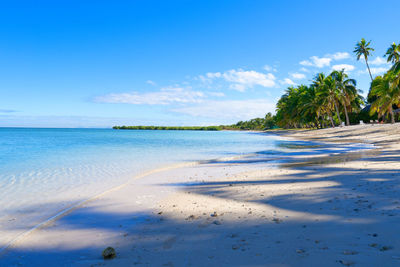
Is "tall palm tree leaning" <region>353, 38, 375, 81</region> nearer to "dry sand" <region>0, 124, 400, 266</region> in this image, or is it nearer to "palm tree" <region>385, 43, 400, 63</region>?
"palm tree" <region>385, 43, 400, 63</region>

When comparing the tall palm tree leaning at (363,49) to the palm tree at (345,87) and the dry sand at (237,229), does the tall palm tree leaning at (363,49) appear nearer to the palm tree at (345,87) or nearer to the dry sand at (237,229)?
the palm tree at (345,87)

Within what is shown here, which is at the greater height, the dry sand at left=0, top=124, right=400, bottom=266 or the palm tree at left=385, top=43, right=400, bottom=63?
the palm tree at left=385, top=43, right=400, bottom=63

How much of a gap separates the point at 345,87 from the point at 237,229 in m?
58.6

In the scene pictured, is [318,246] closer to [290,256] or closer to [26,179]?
[290,256]

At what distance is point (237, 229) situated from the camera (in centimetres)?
381

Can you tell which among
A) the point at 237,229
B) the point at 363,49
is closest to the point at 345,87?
the point at 363,49

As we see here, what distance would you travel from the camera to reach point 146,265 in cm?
295

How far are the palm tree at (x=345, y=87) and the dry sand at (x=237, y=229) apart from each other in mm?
53051

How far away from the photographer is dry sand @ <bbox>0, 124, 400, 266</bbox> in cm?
288

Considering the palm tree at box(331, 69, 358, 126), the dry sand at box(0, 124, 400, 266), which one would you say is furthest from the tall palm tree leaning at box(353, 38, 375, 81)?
the dry sand at box(0, 124, 400, 266)

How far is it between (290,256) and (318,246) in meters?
0.42

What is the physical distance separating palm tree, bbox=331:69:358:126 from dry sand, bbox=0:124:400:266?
53051 mm

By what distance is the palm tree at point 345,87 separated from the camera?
172ft

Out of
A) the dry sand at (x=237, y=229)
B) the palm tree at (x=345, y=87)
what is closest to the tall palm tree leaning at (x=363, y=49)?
the palm tree at (x=345, y=87)
